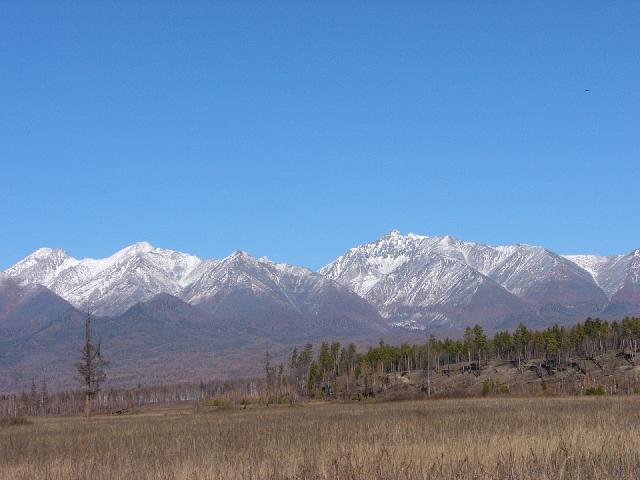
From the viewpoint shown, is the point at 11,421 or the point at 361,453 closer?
the point at 361,453

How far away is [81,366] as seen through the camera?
300 feet

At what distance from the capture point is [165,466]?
89.2 ft

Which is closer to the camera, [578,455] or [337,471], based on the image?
[337,471]

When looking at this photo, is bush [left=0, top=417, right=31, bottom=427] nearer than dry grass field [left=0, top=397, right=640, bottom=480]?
No

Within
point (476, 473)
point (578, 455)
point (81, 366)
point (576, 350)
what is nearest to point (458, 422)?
point (578, 455)

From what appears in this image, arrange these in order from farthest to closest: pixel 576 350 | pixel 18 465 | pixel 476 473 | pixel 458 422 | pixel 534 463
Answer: pixel 576 350, pixel 458 422, pixel 18 465, pixel 534 463, pixel 476 473

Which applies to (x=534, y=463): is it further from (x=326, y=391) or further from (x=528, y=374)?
(x=326, y=391)

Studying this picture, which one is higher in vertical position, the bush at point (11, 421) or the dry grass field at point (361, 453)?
the dry grass field at point (361, 453)

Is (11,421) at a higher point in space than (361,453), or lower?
lower

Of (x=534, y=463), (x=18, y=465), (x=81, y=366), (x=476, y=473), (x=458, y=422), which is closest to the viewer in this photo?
(x=476, y=473)

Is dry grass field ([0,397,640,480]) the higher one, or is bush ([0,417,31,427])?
dry grass field ([0,397,640,480])

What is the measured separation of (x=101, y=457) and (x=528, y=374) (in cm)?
14900

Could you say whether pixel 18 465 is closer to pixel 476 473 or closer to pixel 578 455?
pixel 476 473

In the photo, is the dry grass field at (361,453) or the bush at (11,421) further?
the bush at (11,421)
